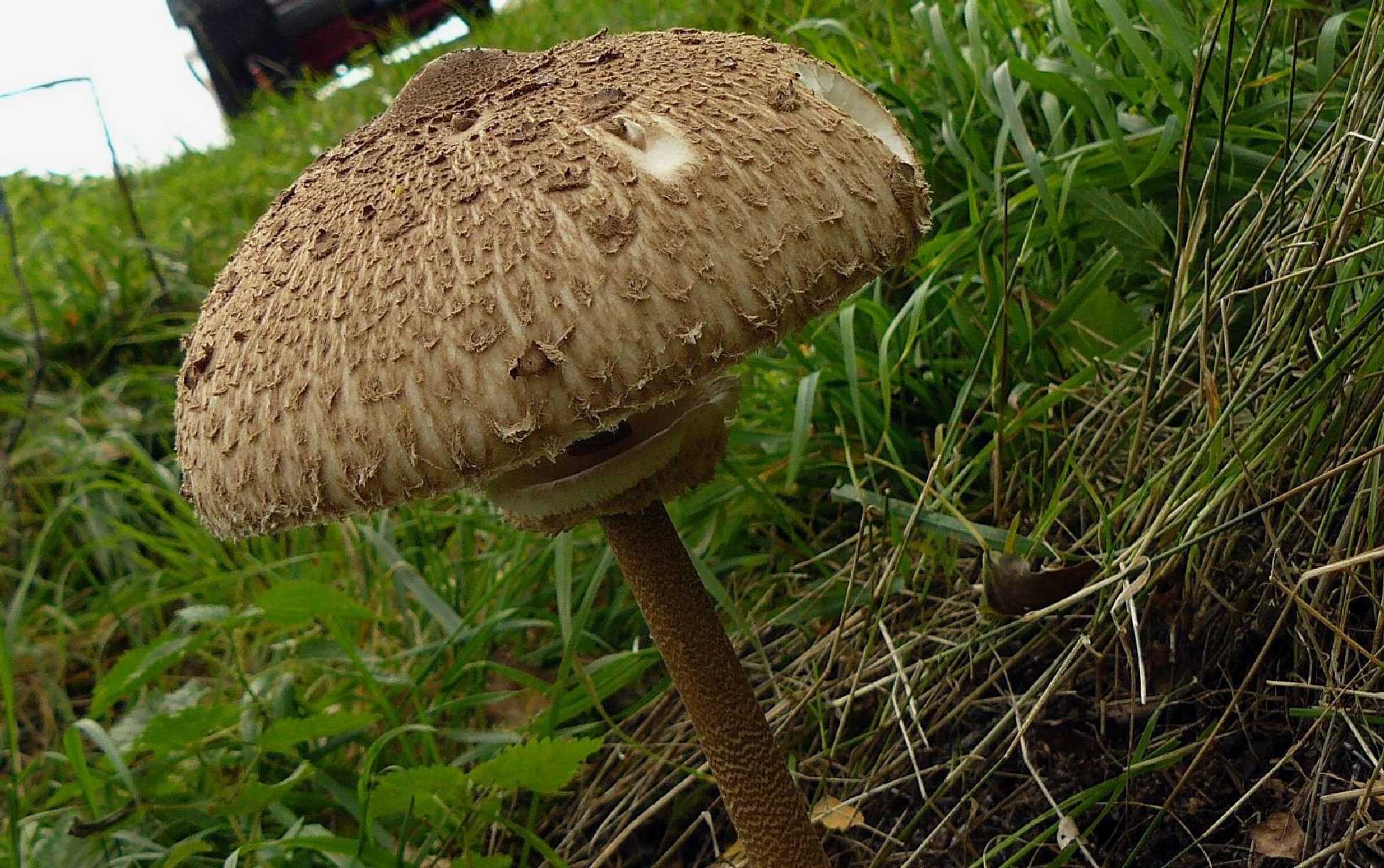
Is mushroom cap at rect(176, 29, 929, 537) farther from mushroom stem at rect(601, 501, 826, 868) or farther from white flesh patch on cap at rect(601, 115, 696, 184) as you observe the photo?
mushroom stem at rect(601, 501, 826, 868)

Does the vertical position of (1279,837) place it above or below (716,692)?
below

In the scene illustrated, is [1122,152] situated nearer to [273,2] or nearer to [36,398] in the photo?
[36,398]

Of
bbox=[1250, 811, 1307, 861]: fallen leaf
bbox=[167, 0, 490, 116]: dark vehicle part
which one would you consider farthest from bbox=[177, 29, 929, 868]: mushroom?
bbox=[167, 0, 490, 116]: dark vehicle part

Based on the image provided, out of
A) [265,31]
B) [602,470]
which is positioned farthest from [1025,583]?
[265,31]

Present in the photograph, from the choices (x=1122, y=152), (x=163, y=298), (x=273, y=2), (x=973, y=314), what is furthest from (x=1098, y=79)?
(x=273, y=2)

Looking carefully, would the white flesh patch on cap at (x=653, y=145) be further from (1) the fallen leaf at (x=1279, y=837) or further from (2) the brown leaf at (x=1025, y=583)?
(1) the fallen leaf at (x=1279, y=837)

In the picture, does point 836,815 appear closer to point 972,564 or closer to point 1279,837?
point 972,564
